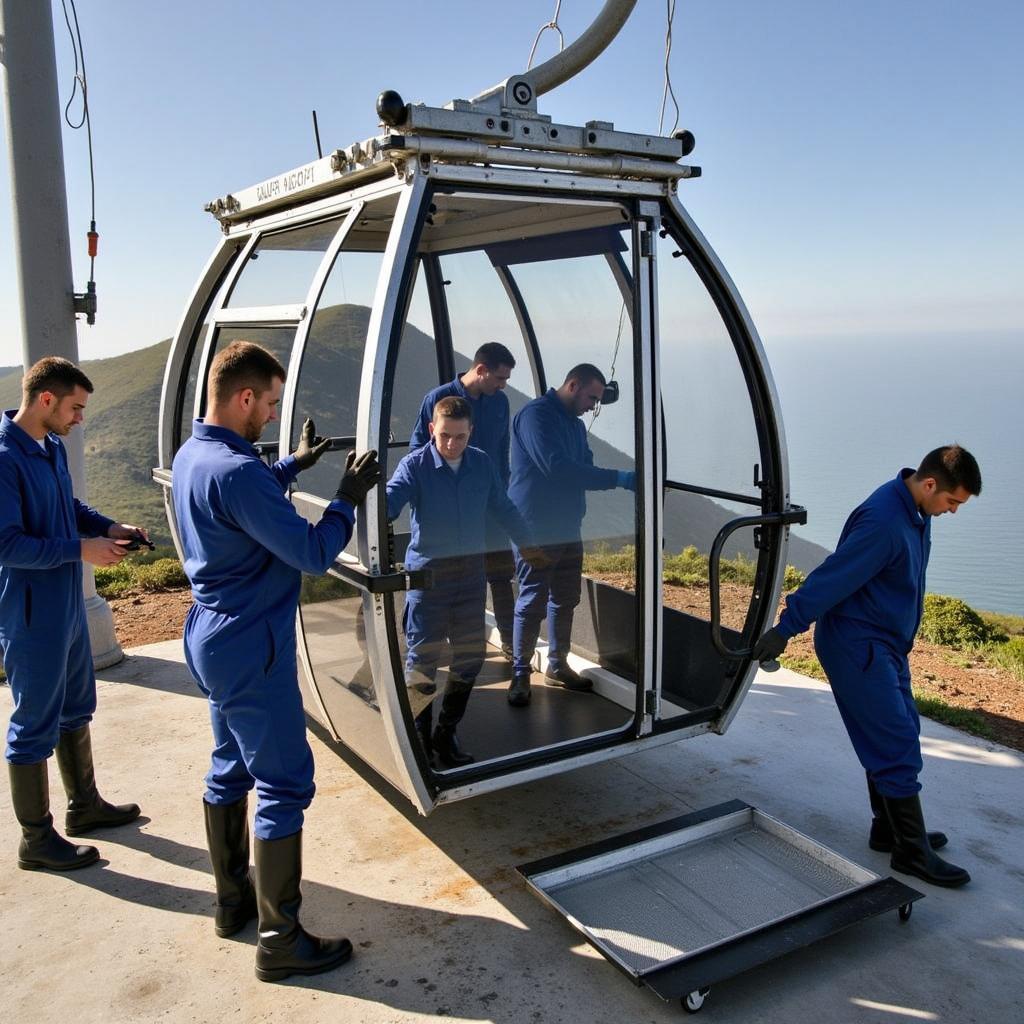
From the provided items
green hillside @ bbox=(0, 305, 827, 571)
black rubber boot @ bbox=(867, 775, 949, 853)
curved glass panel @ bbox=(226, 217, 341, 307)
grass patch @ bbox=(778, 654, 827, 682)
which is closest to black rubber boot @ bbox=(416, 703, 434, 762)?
green hillside @ bbox=(0, 305, 827, 571)

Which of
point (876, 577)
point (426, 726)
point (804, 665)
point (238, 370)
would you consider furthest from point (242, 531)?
point (804, 665)

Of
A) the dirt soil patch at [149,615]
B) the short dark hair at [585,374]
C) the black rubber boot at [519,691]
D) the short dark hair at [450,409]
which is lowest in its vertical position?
the dirt soil patch at [149,615]

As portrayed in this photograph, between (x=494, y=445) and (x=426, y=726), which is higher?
(x=494, y=445)

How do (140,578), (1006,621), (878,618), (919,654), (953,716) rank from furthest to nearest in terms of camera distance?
(1006,621) → (140,578) → (919,654) → (953,716) → (878,618)

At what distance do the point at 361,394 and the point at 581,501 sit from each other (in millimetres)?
1188

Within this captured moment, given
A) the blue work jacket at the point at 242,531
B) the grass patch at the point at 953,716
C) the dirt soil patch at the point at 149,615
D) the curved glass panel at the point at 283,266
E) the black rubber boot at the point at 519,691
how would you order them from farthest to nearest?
the dirt soil patch at the point at 149,615 → the grass patch at the point at 953,716 → the black rubber boot at the point at 519,691 → the curved glass panel at the point at 283,266 → the blue work jacket at the point at 242,531

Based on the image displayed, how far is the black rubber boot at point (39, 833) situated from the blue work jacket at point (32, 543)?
59 cm

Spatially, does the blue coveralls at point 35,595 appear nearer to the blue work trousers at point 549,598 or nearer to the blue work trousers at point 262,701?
the blue work trousers at point 262,701

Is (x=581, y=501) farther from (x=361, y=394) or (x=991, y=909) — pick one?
(x=991, y=909)

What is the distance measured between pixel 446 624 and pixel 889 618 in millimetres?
1678

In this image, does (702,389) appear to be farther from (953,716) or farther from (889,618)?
(953,716)

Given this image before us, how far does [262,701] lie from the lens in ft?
9.86

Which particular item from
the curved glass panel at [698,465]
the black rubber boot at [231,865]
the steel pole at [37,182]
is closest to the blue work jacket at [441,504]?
the curved glass panel at [698,465]

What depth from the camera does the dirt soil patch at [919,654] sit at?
5305 millimetres
